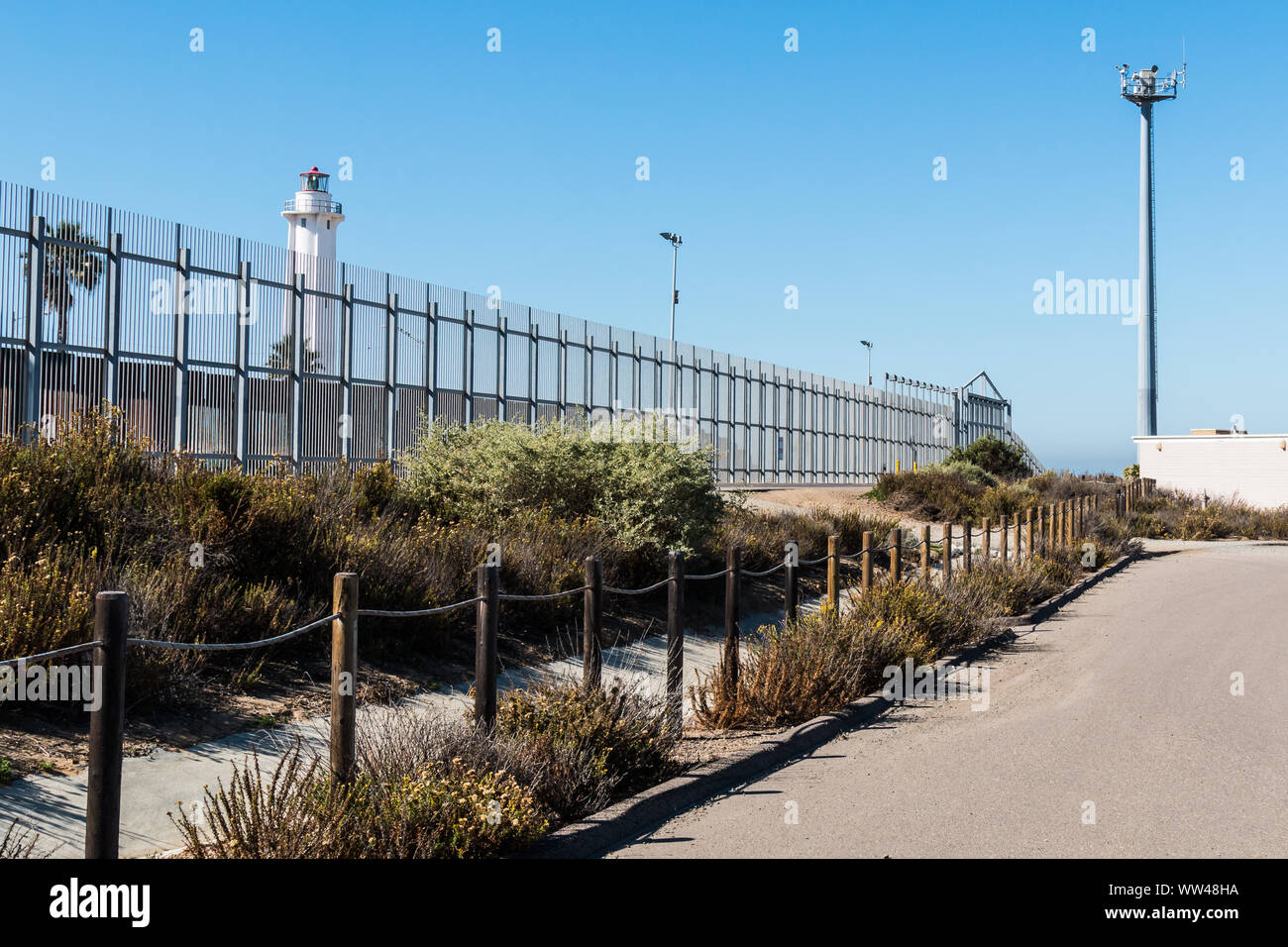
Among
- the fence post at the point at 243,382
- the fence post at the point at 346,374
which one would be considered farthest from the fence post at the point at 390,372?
the fence post at the point at 243,382

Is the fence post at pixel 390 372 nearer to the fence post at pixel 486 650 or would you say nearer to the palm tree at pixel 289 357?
the palm tree at pixel 289 357

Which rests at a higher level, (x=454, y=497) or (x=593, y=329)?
(x=593, y=329)

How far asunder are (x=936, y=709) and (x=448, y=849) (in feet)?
18.5

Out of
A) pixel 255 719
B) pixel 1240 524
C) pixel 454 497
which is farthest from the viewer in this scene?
pixel 1240 524

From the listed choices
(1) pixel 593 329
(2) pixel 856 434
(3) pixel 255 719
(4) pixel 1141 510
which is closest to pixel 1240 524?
(4) pixel 1141 510

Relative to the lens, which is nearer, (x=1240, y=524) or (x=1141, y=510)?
(x=1240, y=524)

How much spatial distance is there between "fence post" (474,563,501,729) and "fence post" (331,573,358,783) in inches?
44.1

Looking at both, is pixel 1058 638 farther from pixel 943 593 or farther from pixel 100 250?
pixel 100 250

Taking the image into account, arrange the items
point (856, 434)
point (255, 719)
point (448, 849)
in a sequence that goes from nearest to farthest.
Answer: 1. point (448, 849)
2. point (255, 719)
3. point (856, 434)

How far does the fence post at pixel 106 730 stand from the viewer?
4.64 m

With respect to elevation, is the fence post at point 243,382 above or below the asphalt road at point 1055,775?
above

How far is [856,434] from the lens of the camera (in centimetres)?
4728

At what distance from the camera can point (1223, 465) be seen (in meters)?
45.9

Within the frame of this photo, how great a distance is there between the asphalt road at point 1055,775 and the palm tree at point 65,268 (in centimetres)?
1213
